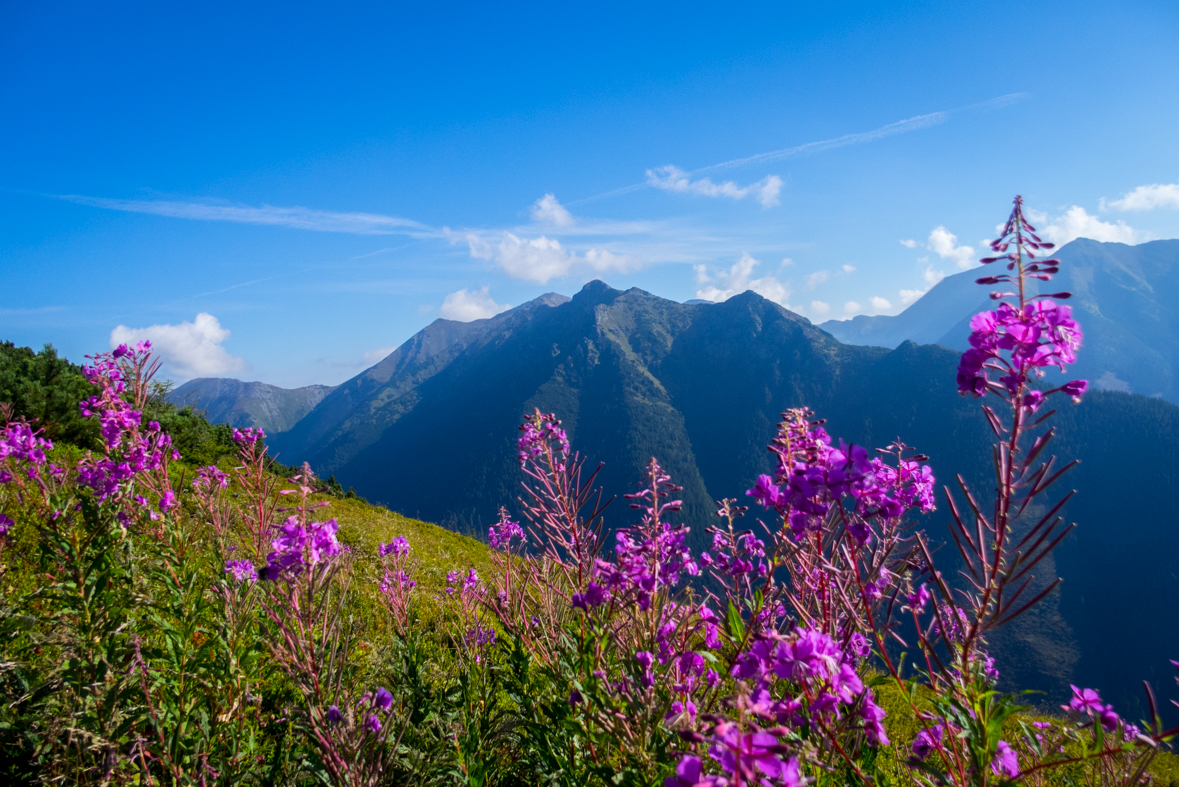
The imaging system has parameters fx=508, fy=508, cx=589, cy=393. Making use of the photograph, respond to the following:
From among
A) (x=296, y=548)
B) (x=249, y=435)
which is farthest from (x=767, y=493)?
(x=249, y=435)

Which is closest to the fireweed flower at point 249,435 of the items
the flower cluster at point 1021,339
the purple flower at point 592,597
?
the purple flower at point 592,597

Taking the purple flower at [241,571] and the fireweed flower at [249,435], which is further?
the fireweed flower at [249,435]

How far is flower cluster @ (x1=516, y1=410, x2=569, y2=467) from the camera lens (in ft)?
11.3

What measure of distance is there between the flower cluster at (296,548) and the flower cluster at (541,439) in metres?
1.31

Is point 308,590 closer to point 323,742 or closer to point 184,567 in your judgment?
point 323,742

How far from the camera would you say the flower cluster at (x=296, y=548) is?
7.38 feet

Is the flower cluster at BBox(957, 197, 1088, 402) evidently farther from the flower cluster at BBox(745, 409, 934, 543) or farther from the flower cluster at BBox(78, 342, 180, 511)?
the flower cluster at BBox(78, 342, 180, 511)

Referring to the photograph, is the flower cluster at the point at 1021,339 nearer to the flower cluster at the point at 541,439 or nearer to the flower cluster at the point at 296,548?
the flower cluster at the point at 541,439

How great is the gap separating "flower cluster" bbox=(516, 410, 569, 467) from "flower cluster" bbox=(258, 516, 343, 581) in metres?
1.31

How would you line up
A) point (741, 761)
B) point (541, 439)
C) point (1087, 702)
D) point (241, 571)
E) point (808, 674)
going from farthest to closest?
point (241, 571), point (541, 439), point (1087, 702), point (808, 674), point (741, 761)

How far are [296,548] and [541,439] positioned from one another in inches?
65.0

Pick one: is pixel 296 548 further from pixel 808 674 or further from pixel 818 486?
pixel 818 486

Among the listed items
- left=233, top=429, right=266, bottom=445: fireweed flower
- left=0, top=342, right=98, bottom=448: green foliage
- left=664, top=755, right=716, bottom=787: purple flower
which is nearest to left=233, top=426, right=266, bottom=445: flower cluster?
left=233, top=429, right=266, bottom=445: fireweed flower

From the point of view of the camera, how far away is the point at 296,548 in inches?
91.3
